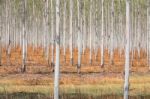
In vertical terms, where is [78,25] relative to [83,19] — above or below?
below

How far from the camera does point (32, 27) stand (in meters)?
73.8

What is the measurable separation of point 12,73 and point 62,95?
50.9 ft

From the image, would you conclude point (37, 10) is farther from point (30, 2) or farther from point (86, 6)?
point (86, 6)

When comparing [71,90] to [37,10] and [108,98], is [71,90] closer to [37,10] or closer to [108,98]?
[108,98]

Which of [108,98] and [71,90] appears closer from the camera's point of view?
[108,98]

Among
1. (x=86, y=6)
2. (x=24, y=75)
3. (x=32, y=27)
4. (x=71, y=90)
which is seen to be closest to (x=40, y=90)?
(x=71, y=90)

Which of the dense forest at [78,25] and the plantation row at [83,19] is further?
the plantation row at [83,19]

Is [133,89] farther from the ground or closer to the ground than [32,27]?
closer to the ground

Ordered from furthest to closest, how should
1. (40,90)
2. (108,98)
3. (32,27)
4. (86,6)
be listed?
(32,27), (86,6), (40,90), (108,98)

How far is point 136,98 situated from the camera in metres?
18.6

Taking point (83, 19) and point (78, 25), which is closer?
point (78, 25)

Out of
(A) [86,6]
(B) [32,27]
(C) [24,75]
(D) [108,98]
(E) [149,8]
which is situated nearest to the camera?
(D) [108,98]

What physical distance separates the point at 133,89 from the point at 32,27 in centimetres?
5262

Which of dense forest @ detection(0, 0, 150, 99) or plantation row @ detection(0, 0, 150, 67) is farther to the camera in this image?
plantation row @ detection(0, 0, 150, 67)
